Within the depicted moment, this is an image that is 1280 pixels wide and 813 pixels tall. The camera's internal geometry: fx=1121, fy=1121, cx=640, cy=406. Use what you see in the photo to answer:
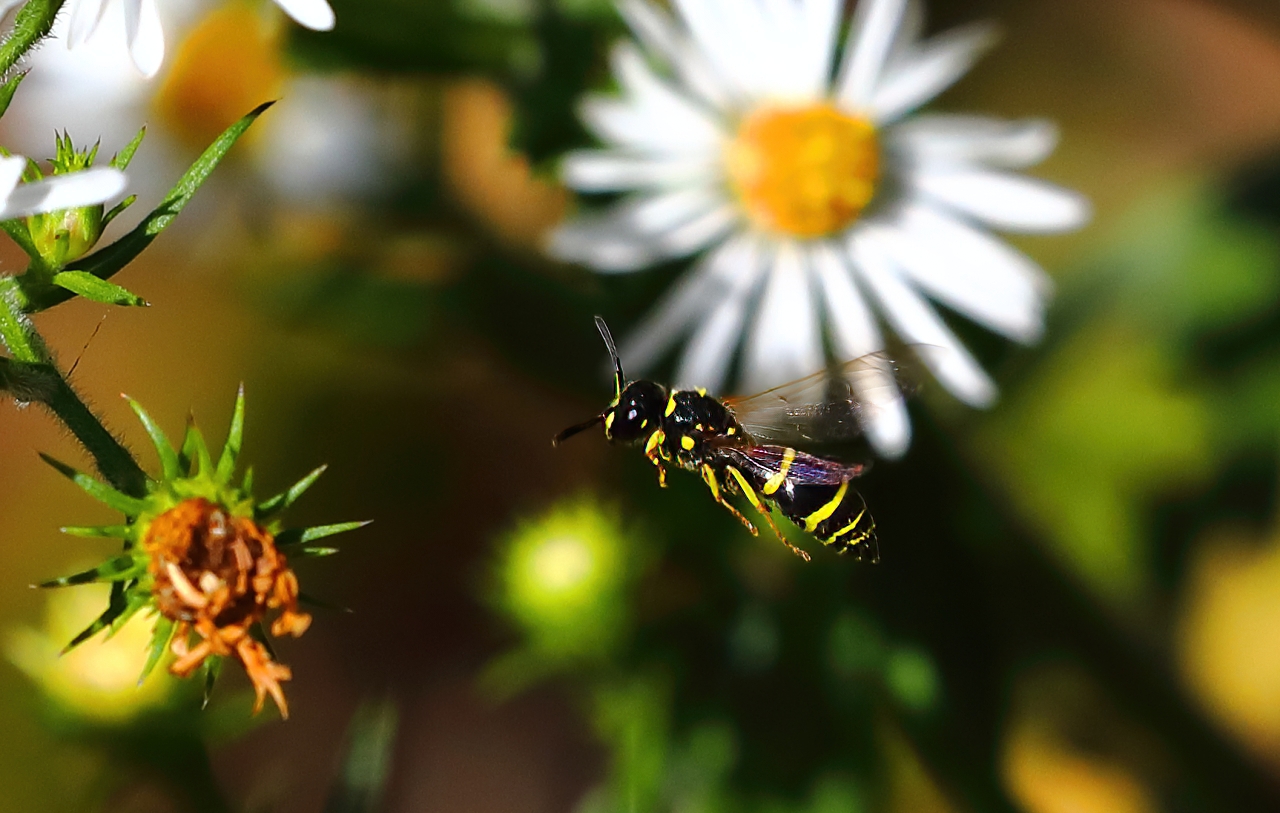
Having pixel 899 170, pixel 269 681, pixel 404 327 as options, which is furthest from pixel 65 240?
pixel 899 170

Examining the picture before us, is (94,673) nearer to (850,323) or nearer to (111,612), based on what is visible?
(111,612)

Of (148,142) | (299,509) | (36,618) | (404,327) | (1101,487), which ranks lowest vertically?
(36,618)

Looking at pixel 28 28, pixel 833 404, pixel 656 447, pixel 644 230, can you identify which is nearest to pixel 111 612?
pixel 28 28

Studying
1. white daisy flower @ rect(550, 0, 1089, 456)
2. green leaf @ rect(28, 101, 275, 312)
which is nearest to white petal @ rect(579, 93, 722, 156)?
white daisy flower @ rect(550, 0, 1089, 456)

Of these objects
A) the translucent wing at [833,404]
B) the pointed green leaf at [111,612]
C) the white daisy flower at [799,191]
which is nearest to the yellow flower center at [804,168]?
the white daisy flower at [799,191]

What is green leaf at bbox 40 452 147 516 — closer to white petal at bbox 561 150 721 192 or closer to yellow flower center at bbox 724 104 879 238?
white petal at bbox 561 150 721 192

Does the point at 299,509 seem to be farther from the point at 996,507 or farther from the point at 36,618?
the point at 996,507
